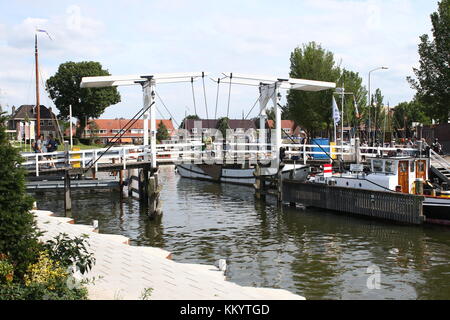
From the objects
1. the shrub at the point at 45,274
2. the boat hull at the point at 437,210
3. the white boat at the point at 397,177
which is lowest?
the boat hull at the point at 437,210

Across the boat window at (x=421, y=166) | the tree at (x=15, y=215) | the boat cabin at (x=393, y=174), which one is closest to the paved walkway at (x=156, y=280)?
the tree at (x=15, y=215)

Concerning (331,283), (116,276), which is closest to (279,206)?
(331,283)

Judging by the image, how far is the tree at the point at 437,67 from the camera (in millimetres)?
45344

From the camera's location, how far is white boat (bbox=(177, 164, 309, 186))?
116 feet

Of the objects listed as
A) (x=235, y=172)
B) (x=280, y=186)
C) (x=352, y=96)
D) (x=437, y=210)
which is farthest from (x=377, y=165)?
(x=352, y=96)

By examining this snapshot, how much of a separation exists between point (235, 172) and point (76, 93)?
162 ft

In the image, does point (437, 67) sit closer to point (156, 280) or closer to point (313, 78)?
point (313, 78)

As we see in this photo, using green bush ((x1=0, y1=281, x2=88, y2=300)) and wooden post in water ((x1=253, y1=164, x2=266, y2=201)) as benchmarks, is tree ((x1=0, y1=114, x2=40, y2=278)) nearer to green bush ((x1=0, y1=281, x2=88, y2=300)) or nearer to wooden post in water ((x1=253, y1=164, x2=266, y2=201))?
green bush ((x1=0, y1=281, x2=88, y2=300))

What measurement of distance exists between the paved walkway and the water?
3396 millimetres

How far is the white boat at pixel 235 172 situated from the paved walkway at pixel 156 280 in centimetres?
1970

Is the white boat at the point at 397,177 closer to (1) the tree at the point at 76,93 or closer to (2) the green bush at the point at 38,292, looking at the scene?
(2) the green bush at the point at 38,292

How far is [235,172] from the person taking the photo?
48.1 meters

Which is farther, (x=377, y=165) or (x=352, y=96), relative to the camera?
(x=352, y=96)
